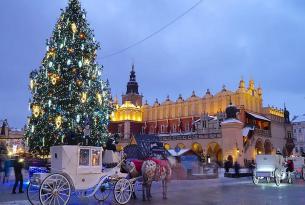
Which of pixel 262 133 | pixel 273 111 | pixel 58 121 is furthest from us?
pixel 273 111

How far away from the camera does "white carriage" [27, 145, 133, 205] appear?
9.72 m

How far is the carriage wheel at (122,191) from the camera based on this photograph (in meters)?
11.3

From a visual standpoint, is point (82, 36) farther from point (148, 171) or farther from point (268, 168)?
point (268, 168)

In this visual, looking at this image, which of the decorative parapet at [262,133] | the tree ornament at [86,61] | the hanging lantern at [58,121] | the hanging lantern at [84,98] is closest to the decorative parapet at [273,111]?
the decorative parapet at [262,133]

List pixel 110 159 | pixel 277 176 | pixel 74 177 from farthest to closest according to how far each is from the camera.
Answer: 1. pixel 277 176
2. pixel 110 159
3. pixel 74 177

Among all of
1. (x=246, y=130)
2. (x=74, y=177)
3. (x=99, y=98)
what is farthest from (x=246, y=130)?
(x=74, y=177)

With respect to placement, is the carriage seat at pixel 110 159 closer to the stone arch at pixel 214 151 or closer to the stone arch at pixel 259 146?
the stone arch at pixel 214 151

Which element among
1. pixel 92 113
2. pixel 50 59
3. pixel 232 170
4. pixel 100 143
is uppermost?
pixel 50 59

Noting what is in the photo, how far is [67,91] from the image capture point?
75.4 ft

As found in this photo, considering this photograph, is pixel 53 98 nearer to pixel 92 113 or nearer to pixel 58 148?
pixel 92 113

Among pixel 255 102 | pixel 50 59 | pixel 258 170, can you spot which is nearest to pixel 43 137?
pixel 50 59

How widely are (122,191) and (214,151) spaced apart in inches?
1697

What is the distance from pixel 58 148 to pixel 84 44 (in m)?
14.4

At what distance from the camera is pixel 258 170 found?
22500 mm
